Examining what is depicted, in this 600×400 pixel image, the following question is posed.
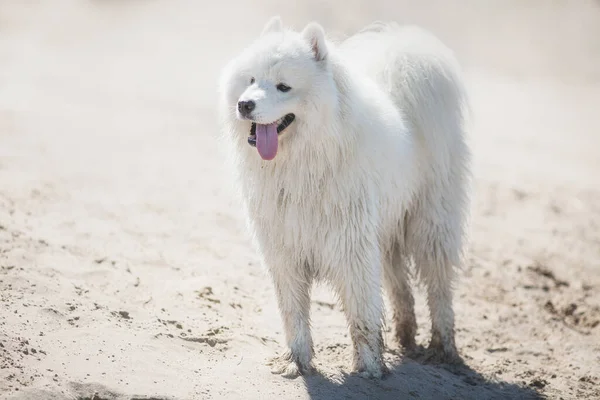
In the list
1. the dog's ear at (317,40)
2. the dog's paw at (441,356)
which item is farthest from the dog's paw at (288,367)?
the dog's ear at (317,40)

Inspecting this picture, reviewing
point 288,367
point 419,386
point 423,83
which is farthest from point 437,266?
point 288,367

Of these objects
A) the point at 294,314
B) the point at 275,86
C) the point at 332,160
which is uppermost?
the point at 275,86

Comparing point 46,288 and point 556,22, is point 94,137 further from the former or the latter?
point 556,22

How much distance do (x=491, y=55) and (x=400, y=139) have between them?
49.7 ft

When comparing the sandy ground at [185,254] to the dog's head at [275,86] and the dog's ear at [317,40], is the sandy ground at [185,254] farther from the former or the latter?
the dog's ear at [317,40]

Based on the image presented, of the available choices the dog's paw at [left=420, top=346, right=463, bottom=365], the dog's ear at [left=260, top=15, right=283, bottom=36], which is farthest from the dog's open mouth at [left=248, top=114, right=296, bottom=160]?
the dog's paw at [left=420, top=346, right=463, bottom=365]

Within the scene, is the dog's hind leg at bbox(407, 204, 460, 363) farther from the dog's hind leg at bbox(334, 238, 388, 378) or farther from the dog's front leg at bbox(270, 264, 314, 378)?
the dog's front leg at bbox(270, 264, 314, 378)

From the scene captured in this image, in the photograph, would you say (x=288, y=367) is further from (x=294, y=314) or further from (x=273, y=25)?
(x=273, y=25)

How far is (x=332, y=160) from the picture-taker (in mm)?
4781

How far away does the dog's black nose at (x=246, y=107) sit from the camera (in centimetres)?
439

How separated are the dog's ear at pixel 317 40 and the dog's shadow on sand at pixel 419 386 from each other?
6.88 feet

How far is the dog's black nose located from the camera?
4.39 meters

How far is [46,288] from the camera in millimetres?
5258

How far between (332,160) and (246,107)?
71cm
